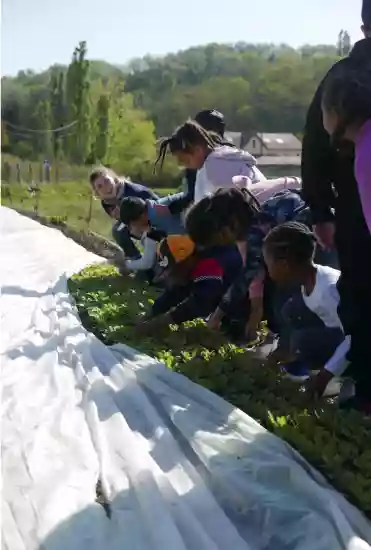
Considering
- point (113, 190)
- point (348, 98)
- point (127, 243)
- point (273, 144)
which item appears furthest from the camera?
point (273, 144)

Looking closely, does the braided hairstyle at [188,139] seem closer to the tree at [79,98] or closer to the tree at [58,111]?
the tree at [79,98]

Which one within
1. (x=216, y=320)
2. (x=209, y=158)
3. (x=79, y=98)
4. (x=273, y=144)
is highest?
(x=209, y=158)

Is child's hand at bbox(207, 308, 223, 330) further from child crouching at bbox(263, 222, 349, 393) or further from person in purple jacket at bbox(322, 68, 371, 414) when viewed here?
person in purple jacket at bbox(322, 68, 371, 414)

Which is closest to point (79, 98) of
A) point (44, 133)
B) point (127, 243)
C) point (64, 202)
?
point (44, 133)

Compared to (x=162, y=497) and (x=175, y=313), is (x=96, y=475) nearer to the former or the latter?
(x=162, y=497)

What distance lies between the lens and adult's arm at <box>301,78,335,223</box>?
269cm

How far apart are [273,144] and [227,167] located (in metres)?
30.9

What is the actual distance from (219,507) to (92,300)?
2665 millimetres

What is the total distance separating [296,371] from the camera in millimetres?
2834

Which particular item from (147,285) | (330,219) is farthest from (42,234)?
(330,219)

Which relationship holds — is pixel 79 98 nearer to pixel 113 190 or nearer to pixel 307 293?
pixel 113 190

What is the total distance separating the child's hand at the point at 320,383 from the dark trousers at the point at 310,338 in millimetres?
290

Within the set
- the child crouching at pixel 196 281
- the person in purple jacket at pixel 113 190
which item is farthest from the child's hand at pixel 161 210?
the child crouching at pixel 196 281

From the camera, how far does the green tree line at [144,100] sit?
2308 centimetres
